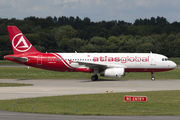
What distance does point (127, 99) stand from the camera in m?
23.7

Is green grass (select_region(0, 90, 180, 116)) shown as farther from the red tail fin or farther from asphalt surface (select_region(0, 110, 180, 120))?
the red tail fin

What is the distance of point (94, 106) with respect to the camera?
22250mm

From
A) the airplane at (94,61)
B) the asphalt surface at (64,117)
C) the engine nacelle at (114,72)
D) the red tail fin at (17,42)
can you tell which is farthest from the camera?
the red tail fin at (17,42)

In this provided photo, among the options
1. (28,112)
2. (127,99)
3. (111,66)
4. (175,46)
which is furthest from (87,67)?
(175,46)

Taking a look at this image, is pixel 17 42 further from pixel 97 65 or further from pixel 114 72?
pixel 114 72

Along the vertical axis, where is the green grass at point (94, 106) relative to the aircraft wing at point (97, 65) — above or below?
below

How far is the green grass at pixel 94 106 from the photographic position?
19.8 meters

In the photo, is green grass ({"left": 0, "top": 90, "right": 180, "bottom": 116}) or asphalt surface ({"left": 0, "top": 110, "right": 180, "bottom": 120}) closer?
asphalt surface ({"left": 0, "top": 110, "right": 180, "bottom": 120})

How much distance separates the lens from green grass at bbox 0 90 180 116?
65.1 ft

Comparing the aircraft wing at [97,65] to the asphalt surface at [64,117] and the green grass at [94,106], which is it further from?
the asphalt surface at [64,117]

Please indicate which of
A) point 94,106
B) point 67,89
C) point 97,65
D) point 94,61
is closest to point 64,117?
point 94,106

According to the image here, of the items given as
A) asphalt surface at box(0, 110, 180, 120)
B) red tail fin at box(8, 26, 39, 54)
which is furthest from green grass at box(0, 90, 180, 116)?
red tail fin at box(8, 26, 39, 54)

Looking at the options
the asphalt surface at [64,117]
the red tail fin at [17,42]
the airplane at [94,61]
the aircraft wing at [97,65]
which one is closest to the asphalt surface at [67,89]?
the aircraft wing at [97,65]

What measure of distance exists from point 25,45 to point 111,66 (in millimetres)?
14424
